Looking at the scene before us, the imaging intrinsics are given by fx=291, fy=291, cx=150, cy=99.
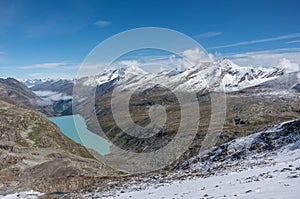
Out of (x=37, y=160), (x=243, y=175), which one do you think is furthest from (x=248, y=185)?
(x=37, y=160)

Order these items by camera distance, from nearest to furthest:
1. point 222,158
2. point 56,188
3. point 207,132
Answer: point 222,158 < point 56,188 < point 207,132

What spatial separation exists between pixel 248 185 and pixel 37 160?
305ft

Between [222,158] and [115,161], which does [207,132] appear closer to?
[115,161]

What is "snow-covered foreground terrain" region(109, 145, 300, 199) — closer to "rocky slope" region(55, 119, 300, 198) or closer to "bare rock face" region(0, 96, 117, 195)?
"rocky slope" region(55, 119, 300, 198)

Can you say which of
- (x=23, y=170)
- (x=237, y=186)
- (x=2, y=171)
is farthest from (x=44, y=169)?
(x=237, y=186)

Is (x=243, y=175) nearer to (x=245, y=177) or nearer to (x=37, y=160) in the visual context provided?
(x=245, y=177)

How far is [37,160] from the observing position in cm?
9850

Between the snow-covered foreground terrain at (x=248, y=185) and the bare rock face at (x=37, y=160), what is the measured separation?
34.2 metres

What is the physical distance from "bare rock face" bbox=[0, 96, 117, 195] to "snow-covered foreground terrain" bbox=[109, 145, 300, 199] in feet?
112

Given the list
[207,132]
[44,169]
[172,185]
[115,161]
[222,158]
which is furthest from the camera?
[115,161]

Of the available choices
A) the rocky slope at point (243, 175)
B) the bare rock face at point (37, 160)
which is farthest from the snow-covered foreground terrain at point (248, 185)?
the bare rock face at point (37, 160)

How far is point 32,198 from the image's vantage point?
4125 cm

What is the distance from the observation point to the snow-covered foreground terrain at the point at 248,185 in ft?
50.2

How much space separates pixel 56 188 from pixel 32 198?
1453cm
